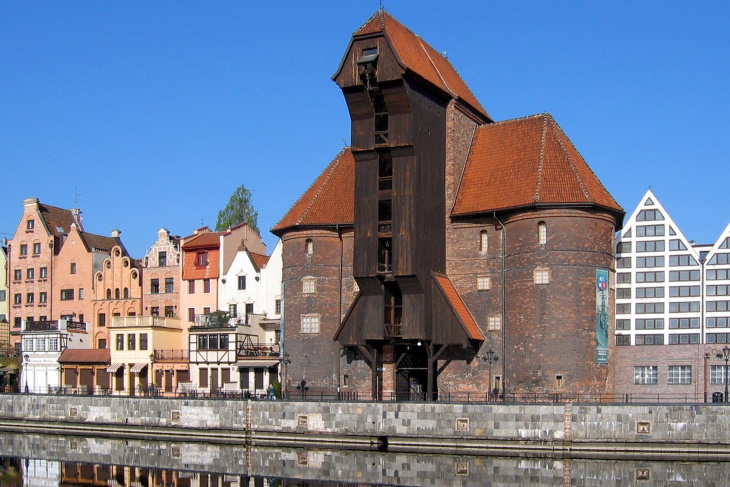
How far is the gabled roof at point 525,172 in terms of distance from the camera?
167 ft

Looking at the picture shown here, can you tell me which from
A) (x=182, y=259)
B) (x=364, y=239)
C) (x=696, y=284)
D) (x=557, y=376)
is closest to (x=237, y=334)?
(x=182, y=259)

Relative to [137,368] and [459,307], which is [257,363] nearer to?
[137,368]

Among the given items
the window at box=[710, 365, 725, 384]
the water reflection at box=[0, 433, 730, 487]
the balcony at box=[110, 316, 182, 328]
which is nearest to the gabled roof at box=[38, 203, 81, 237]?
the balcony at box=[110, 316, 182, 328]

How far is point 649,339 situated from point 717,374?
3959 mm

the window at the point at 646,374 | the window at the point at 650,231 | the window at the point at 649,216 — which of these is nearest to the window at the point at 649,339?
the window at the point at 646,374

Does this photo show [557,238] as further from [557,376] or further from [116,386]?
[116,386]

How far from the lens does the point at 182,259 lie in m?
Result: 71.6

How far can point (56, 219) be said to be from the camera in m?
81.0

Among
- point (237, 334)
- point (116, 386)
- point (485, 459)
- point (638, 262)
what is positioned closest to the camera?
point (485, 459)

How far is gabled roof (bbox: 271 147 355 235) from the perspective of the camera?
5644 centimetres

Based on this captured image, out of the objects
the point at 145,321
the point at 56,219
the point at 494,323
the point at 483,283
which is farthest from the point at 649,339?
the point at 56,219

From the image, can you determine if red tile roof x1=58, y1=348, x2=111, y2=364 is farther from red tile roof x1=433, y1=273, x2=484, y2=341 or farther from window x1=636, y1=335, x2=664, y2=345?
window x1=636, y1=335, x2=664, y2=345

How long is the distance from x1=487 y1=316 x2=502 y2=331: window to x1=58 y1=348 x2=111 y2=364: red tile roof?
30.7 meters

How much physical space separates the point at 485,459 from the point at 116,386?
3569 cm
